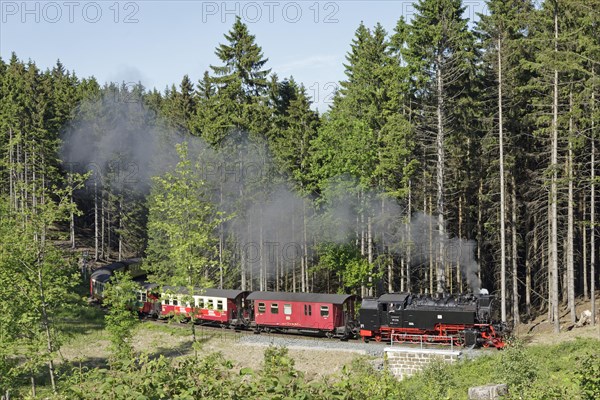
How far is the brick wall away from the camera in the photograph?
24.0 meters

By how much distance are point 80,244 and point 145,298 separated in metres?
28.2

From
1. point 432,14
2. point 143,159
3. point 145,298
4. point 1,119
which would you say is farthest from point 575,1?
point 1,119

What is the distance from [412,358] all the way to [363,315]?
6.22 m

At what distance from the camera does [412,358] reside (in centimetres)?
2412

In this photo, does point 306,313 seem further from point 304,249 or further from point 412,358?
point 304,249

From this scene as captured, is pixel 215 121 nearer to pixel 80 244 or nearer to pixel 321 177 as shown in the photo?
pixel 321 177

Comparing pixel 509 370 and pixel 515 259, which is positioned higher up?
pixel 515 259

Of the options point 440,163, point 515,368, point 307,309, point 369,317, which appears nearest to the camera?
point 515,368

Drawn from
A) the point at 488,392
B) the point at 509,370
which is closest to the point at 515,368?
the point at 509,370

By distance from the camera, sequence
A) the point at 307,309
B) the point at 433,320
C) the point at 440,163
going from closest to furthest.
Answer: the point at 433,320, the point at 307,309, the point at 440,163

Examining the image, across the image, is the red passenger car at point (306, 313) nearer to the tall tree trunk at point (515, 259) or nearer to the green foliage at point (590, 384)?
the tall tree trunk at point (515, 259)

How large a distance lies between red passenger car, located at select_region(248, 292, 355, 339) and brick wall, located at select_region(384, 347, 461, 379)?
694cm

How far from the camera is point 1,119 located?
187 ft

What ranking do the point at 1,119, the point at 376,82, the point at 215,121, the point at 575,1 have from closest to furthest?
the point at 575,1 < the point at 376,82 < the point at 215,121 < the point at 1,119
